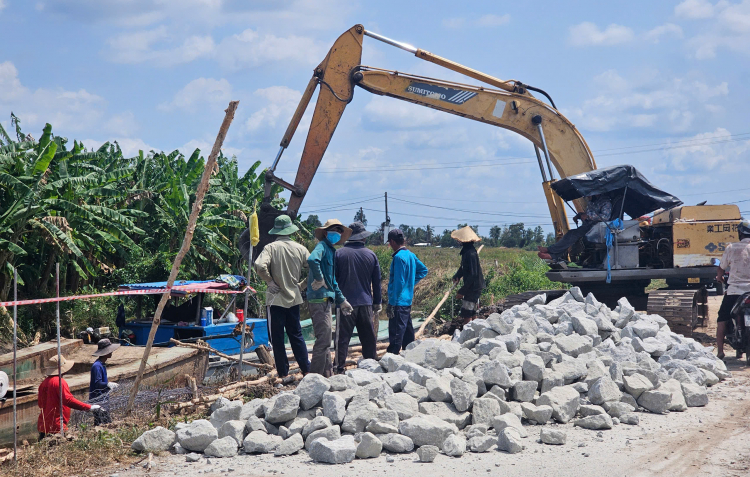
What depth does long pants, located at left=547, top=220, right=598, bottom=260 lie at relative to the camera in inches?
457

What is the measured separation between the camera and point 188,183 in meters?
18.3

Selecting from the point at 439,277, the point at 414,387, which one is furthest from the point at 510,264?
the point at 414,387

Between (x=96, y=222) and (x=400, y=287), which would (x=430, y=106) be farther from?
(x=96, y=222)

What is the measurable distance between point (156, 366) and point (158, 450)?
2.85 metres

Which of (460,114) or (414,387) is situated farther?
(460,114)

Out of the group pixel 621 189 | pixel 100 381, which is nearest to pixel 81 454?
A: pixel 100 381

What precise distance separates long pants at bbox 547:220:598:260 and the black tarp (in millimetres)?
517

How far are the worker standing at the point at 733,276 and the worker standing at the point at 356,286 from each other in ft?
15.5

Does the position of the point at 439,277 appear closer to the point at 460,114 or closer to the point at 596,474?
the point at 460,114

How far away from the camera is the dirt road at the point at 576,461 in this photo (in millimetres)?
5281

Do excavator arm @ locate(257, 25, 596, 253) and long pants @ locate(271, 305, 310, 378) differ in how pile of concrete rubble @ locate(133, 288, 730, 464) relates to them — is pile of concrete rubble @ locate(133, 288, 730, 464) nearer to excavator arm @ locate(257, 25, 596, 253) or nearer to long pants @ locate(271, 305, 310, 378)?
long pants @ locate(271, 305, 310, 378)

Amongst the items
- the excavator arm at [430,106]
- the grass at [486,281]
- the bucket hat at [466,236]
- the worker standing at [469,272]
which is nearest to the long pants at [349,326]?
the worker standing at [469,272]

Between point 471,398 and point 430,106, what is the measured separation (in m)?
7.38

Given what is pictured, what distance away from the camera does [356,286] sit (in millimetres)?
8445
